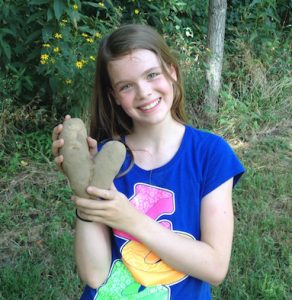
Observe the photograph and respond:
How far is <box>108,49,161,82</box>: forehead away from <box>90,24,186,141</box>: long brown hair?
2 cm

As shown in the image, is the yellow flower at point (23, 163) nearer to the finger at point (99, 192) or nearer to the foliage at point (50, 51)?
the foliage at point (50, 51)

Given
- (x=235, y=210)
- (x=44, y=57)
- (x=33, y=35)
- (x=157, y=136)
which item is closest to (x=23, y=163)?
(x=44, y=57)

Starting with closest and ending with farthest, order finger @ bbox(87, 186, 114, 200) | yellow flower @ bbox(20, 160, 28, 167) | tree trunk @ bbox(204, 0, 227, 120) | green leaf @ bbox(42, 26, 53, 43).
Answer: finger @ bbox(87, 186, 114, 200)
green leaf @ bbox(42, 26, 53, 43)
yellow flower @ bbox(20, 160, 28, 167)
tree trunk @ bbox(204, 0, 227, 120)

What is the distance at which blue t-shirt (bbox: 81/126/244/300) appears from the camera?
1362mm

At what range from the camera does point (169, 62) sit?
1573 millimetres

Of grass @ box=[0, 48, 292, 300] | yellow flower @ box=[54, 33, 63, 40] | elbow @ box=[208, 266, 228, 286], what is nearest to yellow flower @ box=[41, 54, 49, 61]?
Result: yellow flower @ box=[54, 33, 63, 40]

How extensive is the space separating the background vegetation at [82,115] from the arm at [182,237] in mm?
1231

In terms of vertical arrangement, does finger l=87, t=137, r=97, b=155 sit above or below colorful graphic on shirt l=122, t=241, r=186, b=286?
above

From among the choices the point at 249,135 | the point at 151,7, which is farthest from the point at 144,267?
the point at 151,7

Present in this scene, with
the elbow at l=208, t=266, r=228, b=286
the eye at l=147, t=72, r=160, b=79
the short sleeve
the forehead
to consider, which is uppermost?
the forehead

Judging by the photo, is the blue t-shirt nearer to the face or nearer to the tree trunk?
the face

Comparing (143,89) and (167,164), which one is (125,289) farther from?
(143,89)

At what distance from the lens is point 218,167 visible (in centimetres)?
141

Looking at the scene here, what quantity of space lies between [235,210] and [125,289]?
6.21 feet
